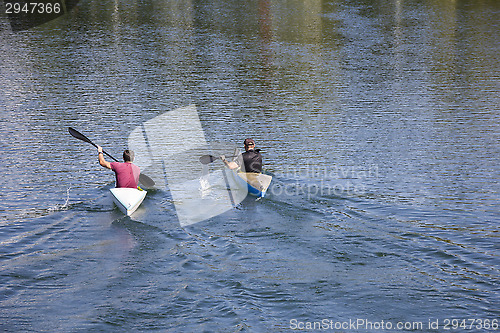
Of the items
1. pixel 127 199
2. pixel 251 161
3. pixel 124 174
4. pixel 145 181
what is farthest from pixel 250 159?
pixel 127 199

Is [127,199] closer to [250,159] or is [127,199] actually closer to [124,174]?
[124,174]

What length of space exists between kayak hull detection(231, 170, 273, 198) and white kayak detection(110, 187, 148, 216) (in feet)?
11.7

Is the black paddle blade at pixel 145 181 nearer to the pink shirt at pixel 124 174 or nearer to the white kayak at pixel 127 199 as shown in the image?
the pink shirt at pixel 124 174

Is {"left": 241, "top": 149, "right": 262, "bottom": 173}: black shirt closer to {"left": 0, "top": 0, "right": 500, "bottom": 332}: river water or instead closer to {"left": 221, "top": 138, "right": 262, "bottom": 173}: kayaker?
{"left": 221, "top": 138, "right": 262, "bottom": 173}: kayaker

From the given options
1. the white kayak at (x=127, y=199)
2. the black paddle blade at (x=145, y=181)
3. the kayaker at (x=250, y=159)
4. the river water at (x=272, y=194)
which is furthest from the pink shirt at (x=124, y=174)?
the kayaker at (x=250, y=159)

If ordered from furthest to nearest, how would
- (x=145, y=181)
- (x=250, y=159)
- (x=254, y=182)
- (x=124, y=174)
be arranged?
(x=250, y=159) < (x=145, y=181) < (x=254, y=182) < (x=124, y=174)

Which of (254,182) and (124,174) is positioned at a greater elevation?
(124,174)

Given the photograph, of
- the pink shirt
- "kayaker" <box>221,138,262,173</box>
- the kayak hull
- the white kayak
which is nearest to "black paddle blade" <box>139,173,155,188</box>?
the pink shirt

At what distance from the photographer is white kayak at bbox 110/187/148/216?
59.1 feet

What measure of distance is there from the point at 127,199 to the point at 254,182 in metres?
4.31

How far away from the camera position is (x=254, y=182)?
19.6m

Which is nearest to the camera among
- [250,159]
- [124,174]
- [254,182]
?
[124,174]

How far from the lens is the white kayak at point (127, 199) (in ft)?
59.1

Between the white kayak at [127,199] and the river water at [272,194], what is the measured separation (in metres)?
0.37
